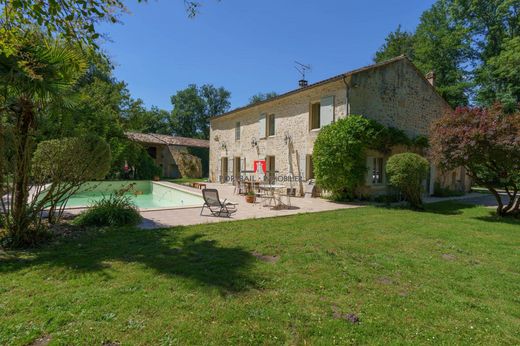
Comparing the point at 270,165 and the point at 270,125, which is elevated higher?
the point at 270,125

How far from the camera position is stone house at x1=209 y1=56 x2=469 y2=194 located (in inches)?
502

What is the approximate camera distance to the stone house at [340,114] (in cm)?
1275

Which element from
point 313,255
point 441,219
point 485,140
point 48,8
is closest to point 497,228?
point 441,219

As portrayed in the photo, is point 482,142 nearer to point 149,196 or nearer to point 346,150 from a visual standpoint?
point 346,150

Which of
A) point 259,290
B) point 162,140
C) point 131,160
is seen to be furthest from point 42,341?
point 162,140

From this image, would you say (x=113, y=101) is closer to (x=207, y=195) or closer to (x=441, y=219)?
(x=207, y=195)

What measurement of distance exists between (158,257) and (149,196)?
1412cm

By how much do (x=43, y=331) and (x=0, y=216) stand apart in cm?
425

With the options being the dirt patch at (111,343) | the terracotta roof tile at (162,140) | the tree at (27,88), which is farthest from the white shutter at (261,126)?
the terracotta roof tile at (162,140)

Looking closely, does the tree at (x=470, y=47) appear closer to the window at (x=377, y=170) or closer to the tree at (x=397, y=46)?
the tree at (x=397, y=46)

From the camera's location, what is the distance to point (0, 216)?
18.0 ft

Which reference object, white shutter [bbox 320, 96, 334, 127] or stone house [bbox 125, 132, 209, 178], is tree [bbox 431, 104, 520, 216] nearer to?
white shutter [bbox 320, 96, 334, 127]

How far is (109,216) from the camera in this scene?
6.84 m

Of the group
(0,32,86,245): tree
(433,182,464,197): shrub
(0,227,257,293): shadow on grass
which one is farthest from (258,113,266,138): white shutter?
(0,32,86,245): tree
